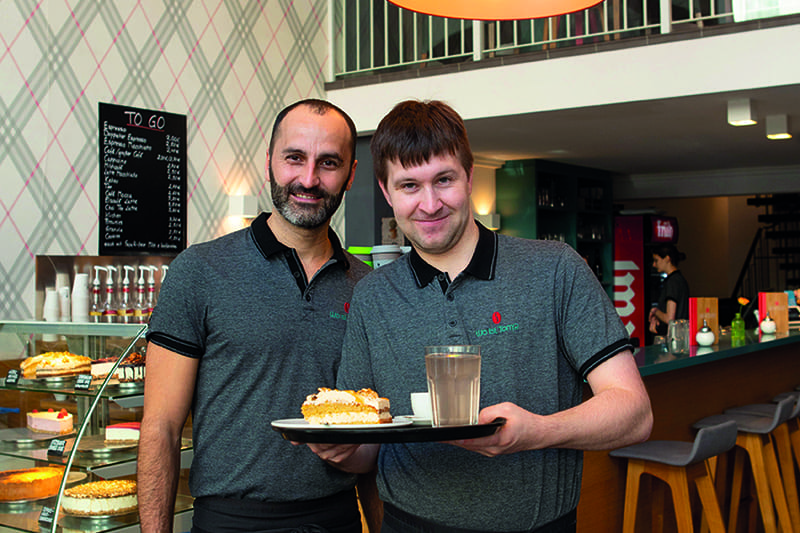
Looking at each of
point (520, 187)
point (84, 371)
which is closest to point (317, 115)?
point (84, 371)

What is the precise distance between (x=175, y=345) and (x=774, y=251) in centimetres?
1293

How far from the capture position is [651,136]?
728 cm

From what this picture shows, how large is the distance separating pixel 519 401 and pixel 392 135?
506 millimetres

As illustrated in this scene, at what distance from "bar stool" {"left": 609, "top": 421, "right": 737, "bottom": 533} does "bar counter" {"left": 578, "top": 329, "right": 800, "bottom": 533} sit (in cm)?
11

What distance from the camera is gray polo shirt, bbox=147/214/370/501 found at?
1585 millimetres

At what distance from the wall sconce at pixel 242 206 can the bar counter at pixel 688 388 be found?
3135 mm

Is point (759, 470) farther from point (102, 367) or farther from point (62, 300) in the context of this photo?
point (62, 300)

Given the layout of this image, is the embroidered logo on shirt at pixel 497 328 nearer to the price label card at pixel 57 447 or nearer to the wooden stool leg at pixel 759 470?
the price label card at pixel 57 447

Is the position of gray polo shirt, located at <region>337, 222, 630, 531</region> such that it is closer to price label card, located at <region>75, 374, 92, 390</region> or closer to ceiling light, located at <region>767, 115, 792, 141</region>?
price label card, located at <region>75, 374, 92, 390</region>

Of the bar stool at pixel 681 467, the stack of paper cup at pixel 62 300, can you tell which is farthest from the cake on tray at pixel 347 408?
the stack of paper cup at pixel 62 300

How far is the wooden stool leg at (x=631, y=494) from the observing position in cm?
314

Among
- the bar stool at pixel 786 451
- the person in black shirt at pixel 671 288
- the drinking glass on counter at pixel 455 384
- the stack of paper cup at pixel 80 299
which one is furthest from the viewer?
the person in black shirt at pixel 671 288

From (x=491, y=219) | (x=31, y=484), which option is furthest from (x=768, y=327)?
(x=31, y=484)

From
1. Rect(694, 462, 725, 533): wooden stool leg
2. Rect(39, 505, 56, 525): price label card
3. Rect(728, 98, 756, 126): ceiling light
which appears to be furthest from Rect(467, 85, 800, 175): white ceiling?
Rect(39, 505, 56, 525): price label card
